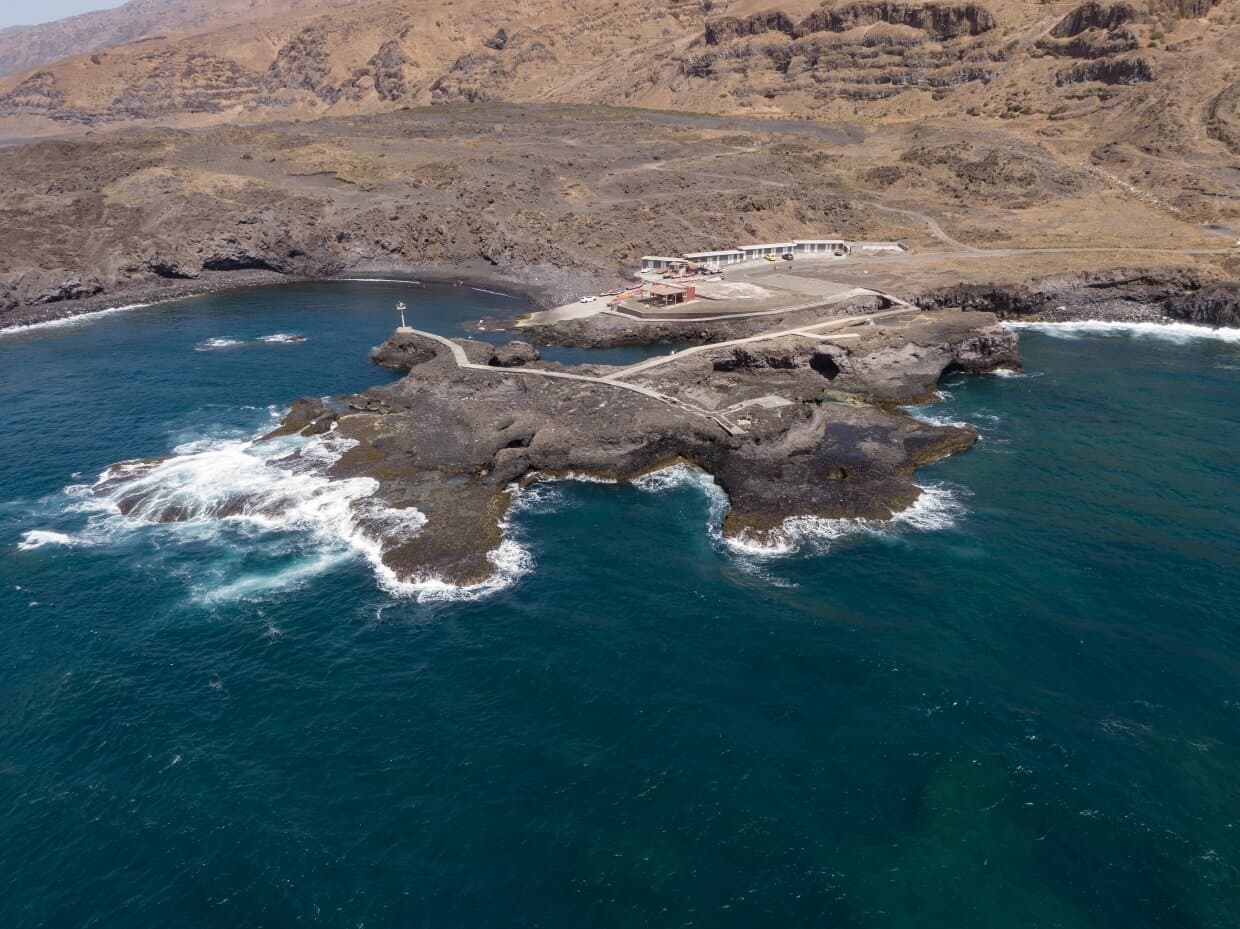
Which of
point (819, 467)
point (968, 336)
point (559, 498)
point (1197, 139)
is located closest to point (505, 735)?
point (559, 498)

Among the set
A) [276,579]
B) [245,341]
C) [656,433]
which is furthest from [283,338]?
[656,433]

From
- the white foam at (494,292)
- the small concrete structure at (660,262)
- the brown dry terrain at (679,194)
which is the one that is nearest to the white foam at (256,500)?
the white foam at (494,292)

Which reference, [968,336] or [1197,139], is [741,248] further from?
[1197,139]

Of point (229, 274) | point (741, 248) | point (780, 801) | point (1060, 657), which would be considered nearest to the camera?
point (780, 801)

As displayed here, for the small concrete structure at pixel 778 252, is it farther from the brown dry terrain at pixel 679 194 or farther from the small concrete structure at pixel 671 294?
the small concrete structure at pixel 671 294

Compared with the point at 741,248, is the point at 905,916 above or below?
below
